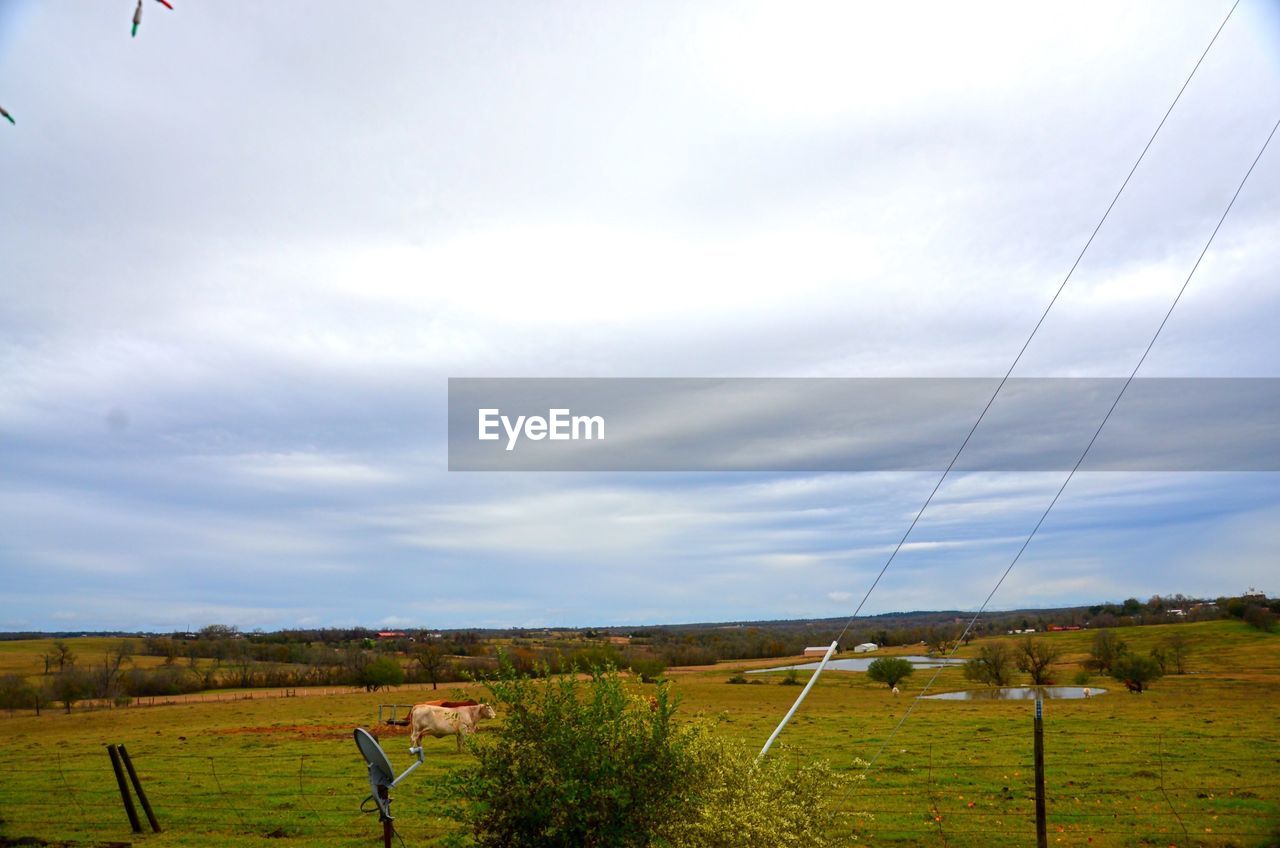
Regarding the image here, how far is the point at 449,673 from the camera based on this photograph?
7750 cm

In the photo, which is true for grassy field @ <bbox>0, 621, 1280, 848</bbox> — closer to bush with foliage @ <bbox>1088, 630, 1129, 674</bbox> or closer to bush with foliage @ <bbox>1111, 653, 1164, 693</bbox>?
bush with foliage @ <bbox>1111, 653, 1164, 693</bbox>

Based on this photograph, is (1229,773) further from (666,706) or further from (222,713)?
(222,713)

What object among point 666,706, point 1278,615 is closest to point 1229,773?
point 666,706

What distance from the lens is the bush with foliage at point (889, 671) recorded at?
63.0 meters

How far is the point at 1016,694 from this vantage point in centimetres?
5809

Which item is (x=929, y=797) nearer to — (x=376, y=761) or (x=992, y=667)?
(x=376, y=761)

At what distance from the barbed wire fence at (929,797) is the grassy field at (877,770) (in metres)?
0.07

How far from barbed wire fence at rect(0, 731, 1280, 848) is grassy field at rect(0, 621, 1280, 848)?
7cm

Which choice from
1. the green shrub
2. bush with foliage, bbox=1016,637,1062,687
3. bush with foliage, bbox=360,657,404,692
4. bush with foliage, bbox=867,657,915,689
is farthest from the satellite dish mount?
bush with foliage, bbox=360,657,404,692

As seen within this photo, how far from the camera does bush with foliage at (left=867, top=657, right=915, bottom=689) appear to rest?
63.0 m

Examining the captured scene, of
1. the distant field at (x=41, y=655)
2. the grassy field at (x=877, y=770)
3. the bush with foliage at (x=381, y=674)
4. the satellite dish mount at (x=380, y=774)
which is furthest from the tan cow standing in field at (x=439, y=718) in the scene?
the distant field at (x=41, y=655)

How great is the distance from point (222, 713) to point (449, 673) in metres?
29.0

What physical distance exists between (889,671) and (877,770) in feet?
138

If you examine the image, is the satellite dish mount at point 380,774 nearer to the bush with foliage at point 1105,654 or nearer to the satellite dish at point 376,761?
the satellite dish at point 376,761
